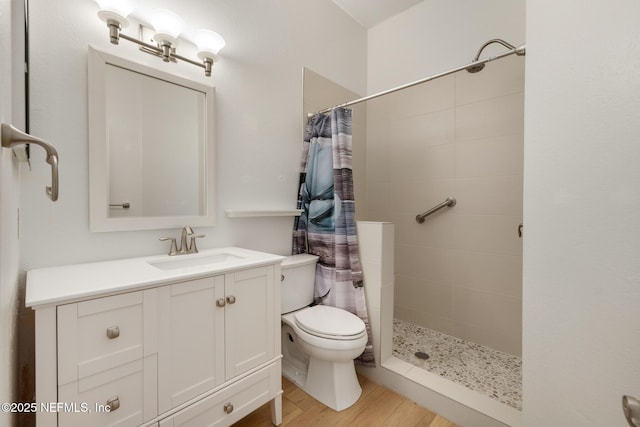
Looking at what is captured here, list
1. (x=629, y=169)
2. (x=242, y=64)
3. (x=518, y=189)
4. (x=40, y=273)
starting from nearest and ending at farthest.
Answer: (x=629, y=169), (x=40, y=273), (x=242, y=64), (x=518, y=189)

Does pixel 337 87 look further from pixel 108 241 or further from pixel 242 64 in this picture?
pixel 108 241

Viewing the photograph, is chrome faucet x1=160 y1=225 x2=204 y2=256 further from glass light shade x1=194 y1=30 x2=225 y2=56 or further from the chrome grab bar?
the chrome grab bar

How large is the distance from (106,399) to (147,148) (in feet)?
3.62

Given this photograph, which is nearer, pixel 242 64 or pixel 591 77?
pixel 591 77

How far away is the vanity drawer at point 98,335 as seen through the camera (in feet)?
2.62

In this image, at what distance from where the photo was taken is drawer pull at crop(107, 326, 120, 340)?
865 mm

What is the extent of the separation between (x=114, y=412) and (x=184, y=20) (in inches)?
72.2

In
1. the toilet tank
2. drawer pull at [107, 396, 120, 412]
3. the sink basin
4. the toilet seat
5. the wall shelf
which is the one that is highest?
the wall shelf

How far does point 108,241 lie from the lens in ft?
4.17

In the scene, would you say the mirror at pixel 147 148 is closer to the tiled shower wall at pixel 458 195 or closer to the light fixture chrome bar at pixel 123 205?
the light fixture chrome bar at pixel 123 205

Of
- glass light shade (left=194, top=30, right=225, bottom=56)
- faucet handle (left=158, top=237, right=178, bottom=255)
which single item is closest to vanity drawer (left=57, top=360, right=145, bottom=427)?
faucet handle (left=158, top=237, right=178, bottom=255)

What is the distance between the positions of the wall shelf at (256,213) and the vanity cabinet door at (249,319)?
0.51m

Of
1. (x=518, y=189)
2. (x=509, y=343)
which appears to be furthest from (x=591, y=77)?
(x=509, y=343)

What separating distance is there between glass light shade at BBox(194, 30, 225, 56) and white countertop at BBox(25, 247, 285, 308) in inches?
44.7
